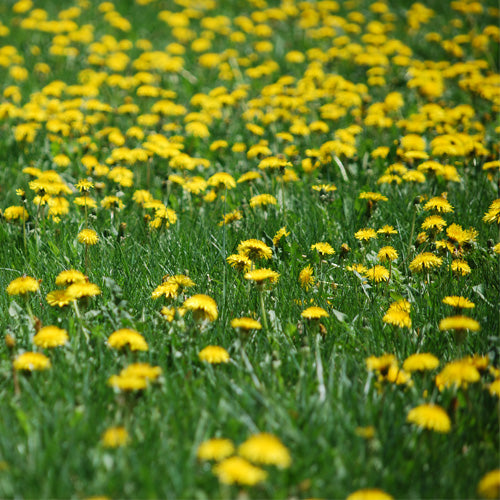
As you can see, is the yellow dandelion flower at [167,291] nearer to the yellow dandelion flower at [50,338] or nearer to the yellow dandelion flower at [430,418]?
the yellow dandelion flower at [50,338]

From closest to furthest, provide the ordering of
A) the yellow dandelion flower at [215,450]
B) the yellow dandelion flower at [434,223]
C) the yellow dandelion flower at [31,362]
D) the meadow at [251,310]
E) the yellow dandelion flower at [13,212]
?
the yellow dandelion flower at [215,450], the meadow at [251,310], the yellow dandelion flower at [31,362], the yellow dandelion flower at [434,223], the yellow dandelion flower at [13,212]

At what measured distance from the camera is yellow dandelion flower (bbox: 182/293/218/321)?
6.75 ft

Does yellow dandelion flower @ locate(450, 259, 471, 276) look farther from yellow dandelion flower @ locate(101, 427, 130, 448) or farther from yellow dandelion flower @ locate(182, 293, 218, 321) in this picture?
yellow dandelion flower @ locate(101, 427, 130, 448)

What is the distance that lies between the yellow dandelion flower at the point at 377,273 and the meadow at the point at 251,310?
0.02m

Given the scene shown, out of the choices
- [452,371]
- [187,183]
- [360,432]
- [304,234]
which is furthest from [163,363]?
[187,183]

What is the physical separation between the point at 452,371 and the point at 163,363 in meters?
0.94

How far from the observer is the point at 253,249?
2510 millimetres

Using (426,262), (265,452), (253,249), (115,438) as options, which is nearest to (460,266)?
(426,262)

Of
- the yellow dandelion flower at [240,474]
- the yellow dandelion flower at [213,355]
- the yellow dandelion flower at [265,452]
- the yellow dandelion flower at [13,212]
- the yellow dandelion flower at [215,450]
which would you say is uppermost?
the yellow dandelion flower at [265,452]

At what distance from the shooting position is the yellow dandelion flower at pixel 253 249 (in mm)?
2445

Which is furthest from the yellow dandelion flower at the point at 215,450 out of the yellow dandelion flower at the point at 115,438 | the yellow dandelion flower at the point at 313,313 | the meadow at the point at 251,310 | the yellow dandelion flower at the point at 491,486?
the yellow dandelion flower at the point at 313,313

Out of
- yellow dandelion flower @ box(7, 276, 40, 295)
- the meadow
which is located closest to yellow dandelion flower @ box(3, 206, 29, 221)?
the meadow

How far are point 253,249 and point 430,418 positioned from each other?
115cm

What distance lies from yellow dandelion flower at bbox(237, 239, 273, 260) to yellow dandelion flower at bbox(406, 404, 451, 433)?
3.44 ft
